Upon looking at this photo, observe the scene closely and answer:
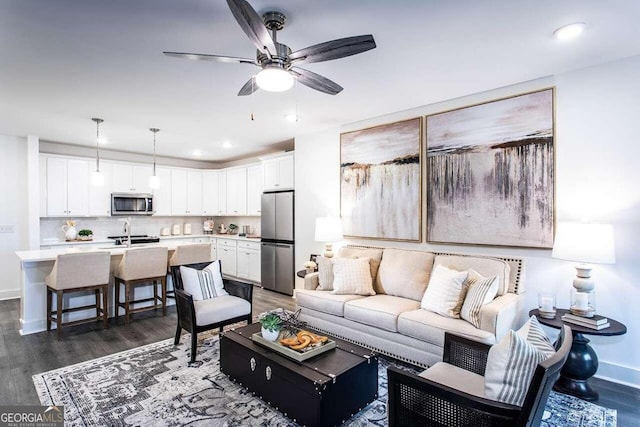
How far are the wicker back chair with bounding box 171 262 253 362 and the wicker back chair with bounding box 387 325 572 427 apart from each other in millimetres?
2038

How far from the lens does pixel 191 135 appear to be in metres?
5.27

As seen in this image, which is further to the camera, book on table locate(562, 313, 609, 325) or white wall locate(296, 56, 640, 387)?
white wall locate(296, 56, 640, 387)

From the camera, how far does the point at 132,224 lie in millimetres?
6773

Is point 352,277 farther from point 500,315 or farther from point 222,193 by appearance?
point 222,193

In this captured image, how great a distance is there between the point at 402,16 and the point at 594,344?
3133mm

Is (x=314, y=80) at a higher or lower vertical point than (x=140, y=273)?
higher

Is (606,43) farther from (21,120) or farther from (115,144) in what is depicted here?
(115,144)

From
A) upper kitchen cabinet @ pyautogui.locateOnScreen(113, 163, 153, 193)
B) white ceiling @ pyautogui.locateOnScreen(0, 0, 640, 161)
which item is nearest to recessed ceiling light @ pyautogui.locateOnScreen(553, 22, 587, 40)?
white ceiling @ pyautogui.locateOnScreen(0, 0, 640, 161)

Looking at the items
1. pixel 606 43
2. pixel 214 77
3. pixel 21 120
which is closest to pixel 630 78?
pixel 606 43

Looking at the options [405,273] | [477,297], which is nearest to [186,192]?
[405,273]

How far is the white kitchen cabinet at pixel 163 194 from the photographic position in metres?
6.89

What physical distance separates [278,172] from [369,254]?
2.48m

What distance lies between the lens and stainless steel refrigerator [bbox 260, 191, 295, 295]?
5484 millimetres

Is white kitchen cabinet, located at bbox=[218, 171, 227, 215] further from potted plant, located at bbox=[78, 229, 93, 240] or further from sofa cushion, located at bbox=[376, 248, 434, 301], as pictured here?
sofa cushion, located at bbox=[376, 248, 434, 301]
